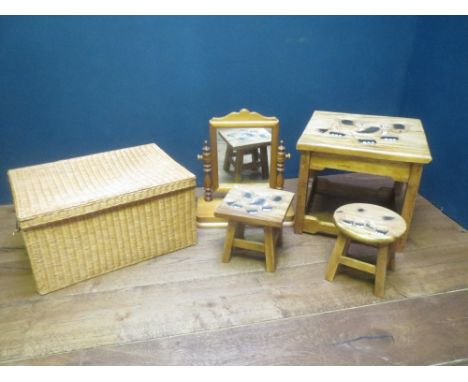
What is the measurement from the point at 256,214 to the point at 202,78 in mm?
850

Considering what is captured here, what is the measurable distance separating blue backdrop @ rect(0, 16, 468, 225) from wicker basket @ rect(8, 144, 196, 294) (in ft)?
1.20

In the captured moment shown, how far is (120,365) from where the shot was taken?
115cm

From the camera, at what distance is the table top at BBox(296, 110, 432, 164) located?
149cm

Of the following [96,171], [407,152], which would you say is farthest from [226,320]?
[407,152]

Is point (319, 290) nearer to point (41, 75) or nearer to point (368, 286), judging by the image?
point (368, 286)

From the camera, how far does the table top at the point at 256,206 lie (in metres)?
1.43

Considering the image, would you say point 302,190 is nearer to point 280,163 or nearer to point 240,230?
point 280,163

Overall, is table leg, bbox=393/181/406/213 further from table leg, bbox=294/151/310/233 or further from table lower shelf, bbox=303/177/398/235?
table leg, bbox=294/151/310/233

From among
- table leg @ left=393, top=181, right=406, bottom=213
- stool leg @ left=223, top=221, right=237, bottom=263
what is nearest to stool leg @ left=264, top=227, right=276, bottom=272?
stool leg @ left=223, top=221, right=237, bottom=263

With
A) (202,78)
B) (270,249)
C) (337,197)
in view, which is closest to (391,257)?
(270,249)

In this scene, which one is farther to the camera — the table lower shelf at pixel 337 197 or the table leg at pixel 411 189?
the table lower shelf at pixel 337 197

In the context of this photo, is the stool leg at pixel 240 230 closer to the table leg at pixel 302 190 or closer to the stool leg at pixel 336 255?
the table leg at pixel 302 190

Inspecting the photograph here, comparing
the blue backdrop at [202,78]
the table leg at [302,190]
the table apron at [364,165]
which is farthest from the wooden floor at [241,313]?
the blue backdrop at [202,78]

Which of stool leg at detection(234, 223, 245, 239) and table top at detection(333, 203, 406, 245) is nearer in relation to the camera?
table top at detection(333, 203, 406, 245)
